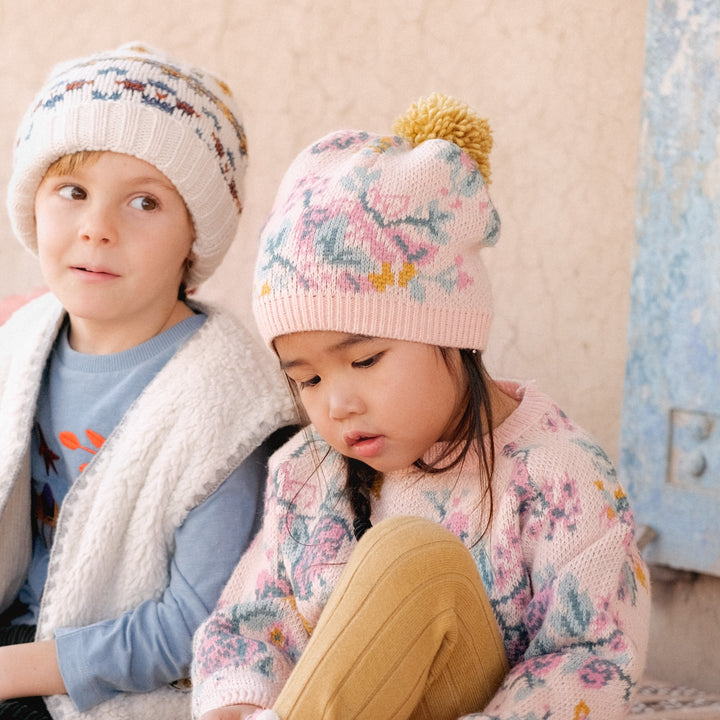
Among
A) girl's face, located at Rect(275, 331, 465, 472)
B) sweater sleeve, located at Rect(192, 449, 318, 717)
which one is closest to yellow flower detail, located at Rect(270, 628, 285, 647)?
sweater sleeve, located at Rect(192, 449, 318, 717)

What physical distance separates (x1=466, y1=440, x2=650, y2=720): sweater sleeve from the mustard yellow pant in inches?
3.2

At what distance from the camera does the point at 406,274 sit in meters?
0.97

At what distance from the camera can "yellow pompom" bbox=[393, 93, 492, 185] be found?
3.48 feet

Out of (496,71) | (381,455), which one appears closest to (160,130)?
(381,455)

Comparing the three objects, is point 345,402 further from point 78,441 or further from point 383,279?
point 78,441

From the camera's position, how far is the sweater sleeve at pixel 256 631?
1.01 m

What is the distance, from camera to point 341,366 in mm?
1005

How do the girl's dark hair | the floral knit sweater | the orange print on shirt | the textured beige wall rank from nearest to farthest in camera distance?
1. the floral knit sweater
2. the girl's dark hair
3. the orange print on shirt
4. the textured beige wall

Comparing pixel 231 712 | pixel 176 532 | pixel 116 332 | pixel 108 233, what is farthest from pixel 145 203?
pixel 231 712

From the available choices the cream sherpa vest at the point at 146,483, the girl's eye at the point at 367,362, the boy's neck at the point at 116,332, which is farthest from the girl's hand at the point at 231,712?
the boy's neck at the point at 116,332

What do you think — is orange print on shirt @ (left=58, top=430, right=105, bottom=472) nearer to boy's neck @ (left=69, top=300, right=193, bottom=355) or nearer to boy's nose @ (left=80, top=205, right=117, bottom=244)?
boy's neck @ (left=69, top=300, right=193, bottom=355)

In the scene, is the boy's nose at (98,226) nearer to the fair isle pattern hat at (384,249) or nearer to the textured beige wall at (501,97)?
the fair isle pattern hat at (384,249)

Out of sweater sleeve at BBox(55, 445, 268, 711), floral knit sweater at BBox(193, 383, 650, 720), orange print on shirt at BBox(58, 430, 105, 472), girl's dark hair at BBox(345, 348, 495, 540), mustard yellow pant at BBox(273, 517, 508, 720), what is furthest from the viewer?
orange print on shirt at BBox(58, 430, 105, 472)

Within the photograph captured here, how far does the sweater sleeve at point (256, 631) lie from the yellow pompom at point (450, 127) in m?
0.41
